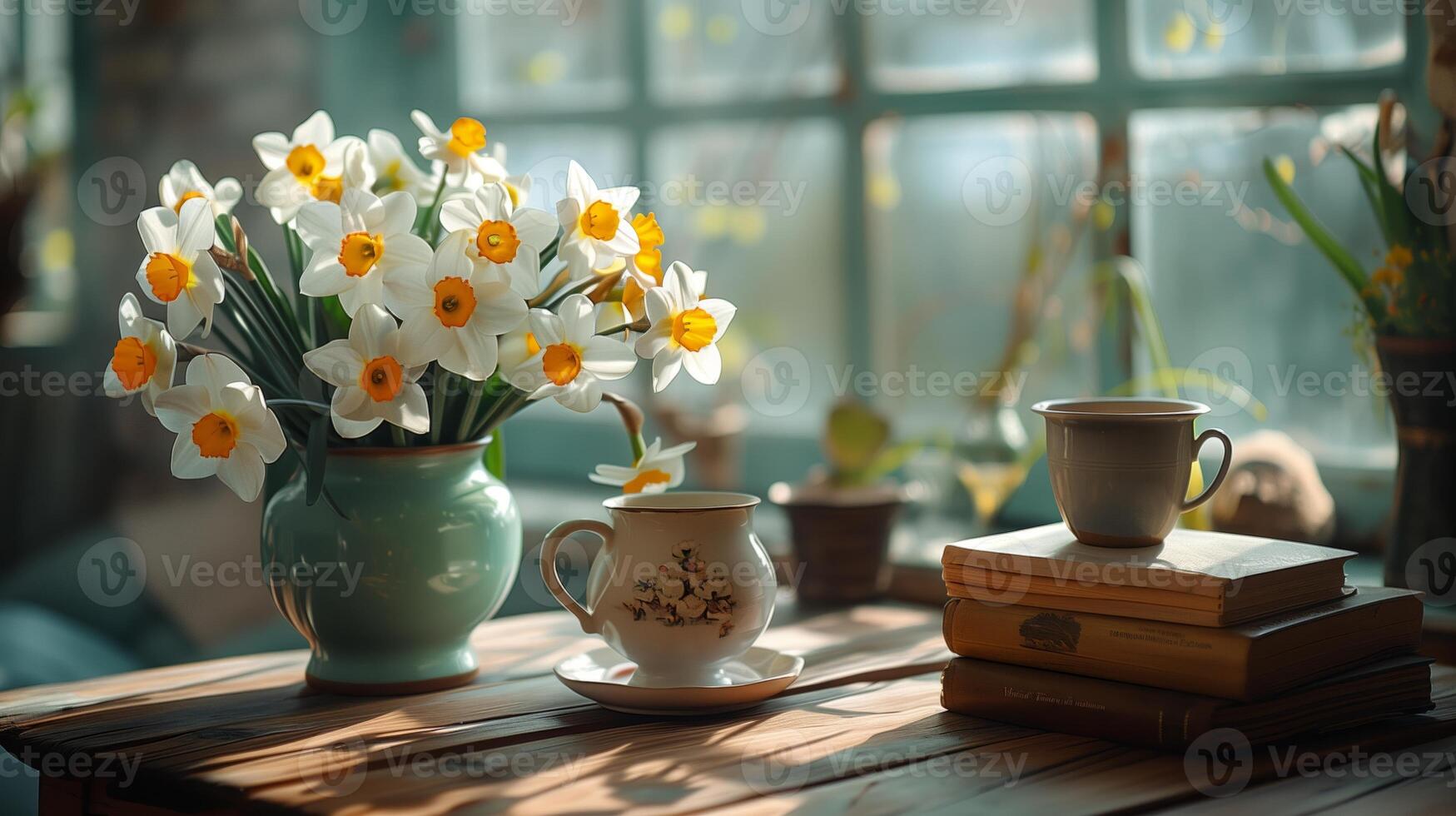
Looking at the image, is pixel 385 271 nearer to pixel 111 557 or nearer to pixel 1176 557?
pixel 1176 557

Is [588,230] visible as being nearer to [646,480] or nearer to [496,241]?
[496,241]

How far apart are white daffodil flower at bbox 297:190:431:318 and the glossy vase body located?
916 millimetres

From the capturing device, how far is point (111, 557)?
2.44m

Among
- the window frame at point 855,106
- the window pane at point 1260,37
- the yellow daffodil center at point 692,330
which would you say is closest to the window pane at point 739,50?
the window frame at point 855,106

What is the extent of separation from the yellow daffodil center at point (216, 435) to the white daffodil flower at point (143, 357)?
4cm

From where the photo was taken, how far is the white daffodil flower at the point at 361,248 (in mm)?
1038

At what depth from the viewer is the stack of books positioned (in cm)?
98

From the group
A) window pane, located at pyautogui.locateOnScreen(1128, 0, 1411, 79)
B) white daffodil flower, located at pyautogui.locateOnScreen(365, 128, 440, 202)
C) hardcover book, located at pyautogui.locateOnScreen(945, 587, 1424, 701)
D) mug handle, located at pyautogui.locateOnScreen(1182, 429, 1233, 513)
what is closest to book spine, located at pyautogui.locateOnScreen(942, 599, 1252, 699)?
hardcover book, located at pyautogui.locateOnScreen(945, 587, 1424, 701)

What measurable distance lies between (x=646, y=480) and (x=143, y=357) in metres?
0.42

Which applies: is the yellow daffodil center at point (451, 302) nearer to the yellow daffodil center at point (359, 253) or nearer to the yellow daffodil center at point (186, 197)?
the yellow daffodil center at point (359, 253)

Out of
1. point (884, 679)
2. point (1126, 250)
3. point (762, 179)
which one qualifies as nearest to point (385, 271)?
point (884, 679)

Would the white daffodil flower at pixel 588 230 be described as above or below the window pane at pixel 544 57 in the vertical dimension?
below

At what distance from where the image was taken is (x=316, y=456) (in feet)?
3.47

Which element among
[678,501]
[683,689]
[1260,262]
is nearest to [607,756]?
[683,689]
